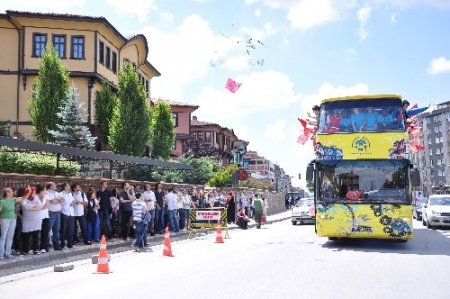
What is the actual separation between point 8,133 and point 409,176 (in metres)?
26.0

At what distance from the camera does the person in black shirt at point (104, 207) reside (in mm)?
16172

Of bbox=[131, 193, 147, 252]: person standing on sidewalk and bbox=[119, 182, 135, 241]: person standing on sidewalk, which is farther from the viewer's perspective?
bbox=[119, 182, 135, 241]: person standing on sidewalk

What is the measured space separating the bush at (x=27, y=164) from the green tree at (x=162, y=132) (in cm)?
2292

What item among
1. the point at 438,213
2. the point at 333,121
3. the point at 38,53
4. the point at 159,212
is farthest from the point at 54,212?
the point at 38,53

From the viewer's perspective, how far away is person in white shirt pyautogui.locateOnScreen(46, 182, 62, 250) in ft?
44.5

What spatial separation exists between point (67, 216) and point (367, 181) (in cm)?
828

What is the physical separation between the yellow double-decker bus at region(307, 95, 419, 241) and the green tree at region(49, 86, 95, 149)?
17.9 m

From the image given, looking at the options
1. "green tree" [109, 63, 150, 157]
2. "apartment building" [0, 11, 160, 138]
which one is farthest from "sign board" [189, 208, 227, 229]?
"apartment building" [0, 11, 160, 138]

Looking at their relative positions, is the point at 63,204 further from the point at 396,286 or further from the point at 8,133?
the point at 8,133

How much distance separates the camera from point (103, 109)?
35938mm

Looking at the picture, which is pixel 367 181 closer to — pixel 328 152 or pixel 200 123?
pixel 328 152

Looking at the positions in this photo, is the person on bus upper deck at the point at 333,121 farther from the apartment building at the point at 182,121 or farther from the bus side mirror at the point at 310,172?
the apartment building at the point at 182,121

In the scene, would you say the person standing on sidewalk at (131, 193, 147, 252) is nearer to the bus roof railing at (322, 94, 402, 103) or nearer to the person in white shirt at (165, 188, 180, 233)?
the person in white shirt at (165, 188, 180, 233)

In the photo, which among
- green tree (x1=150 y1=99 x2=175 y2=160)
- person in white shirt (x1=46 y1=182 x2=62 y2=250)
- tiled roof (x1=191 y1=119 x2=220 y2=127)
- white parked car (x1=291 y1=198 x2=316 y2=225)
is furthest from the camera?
tiled roof (x1=191 y1=119 x2=220 y2=127)
